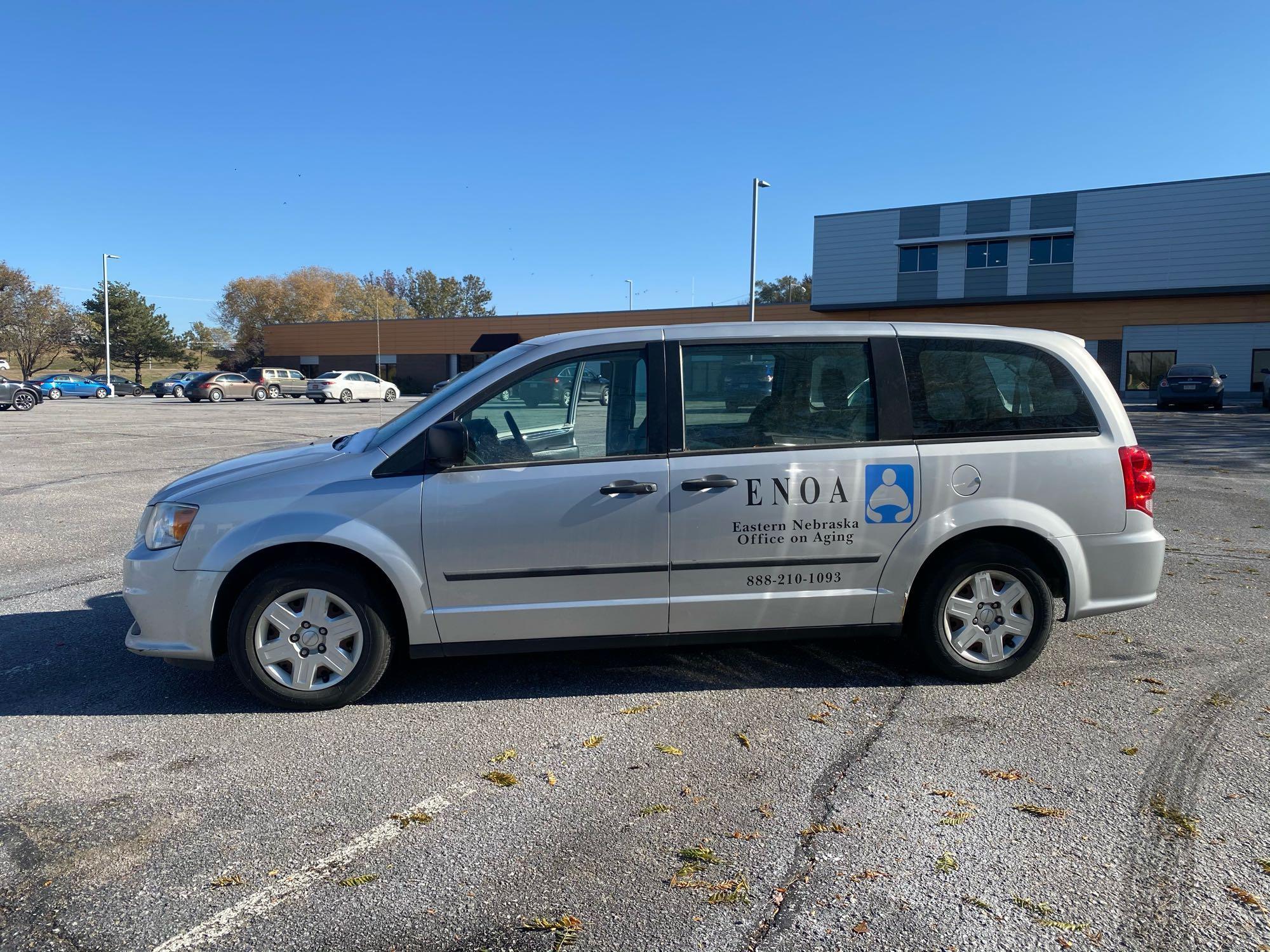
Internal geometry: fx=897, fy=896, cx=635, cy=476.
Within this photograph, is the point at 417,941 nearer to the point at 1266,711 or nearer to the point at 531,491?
the point at 531,491

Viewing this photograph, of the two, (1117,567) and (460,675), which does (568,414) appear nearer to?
(460,675)

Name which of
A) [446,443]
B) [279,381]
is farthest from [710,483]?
[279,381]

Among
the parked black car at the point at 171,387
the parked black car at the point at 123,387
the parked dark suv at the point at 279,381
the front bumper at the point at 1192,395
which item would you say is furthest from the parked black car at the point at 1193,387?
the parked black car at the point at 123,387

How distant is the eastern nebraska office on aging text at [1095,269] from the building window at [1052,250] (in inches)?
2.0

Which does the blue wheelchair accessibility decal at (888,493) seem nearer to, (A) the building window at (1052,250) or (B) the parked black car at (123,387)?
(A) the building window at (1052,250)

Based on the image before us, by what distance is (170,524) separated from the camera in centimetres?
422

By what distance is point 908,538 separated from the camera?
14.6ft

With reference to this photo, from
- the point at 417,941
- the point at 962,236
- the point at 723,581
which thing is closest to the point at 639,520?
the point at 723,581

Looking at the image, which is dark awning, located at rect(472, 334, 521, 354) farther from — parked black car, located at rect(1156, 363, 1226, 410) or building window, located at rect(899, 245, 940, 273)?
parked black car, located at rect(1156, 363, 1226, 410)

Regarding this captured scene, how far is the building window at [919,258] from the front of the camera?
43875 mm

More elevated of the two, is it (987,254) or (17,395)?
(987,254)

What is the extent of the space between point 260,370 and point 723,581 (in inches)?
1970

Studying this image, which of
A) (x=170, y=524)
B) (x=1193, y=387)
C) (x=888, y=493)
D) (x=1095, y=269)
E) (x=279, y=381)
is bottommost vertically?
(x=170, y=524)

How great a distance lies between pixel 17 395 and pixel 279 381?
19480 millimetres
